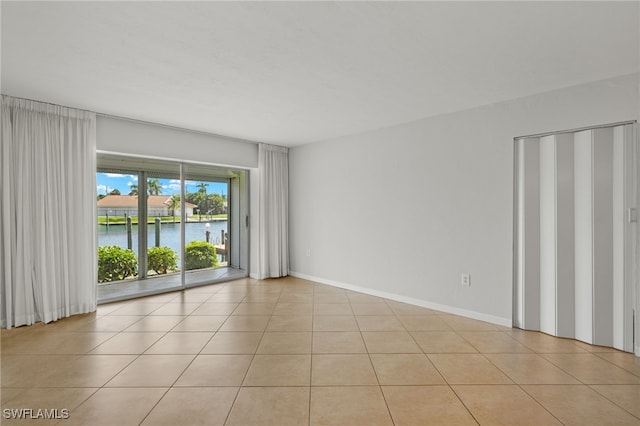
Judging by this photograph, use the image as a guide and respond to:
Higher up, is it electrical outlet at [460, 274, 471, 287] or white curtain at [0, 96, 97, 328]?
white curtain at [0, 96, 97, 328]

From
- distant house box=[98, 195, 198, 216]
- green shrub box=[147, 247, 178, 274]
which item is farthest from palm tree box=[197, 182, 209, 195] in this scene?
green shrub box=[147, 247, 178, 274]

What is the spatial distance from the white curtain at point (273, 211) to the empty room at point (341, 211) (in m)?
0.72

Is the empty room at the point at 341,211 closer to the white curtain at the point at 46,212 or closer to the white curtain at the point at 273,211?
the white curtain at the point at 46,212

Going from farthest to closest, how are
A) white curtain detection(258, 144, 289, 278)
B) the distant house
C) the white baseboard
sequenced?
white curtain detection(258, 144, 289, 278) → the distant house → the white baseboard

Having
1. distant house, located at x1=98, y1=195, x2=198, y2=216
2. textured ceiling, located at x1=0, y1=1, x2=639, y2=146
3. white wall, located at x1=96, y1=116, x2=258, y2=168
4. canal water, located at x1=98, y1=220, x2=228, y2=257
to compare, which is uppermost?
textured ceiling, located at x1=0, y1=1, x2=639, y2=146

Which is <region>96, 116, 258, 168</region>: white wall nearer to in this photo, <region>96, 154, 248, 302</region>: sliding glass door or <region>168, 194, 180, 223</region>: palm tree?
<region>96, 154, 248, 302</region>: sliding glass door

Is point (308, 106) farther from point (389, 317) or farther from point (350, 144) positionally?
point (389, 317)

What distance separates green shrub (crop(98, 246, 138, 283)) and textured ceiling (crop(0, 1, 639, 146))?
7.51ft

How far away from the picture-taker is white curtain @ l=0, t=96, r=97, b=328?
10.8 feet

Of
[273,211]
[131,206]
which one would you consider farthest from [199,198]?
[273,211]

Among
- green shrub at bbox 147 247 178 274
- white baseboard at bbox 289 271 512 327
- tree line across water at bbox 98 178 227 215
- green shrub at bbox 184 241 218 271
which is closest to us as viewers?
white baseboard at bbox 289 271 512 327

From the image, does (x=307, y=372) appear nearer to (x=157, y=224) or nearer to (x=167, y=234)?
(x=167, y=234)

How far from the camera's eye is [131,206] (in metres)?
4.89

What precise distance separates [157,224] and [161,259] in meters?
0.64
